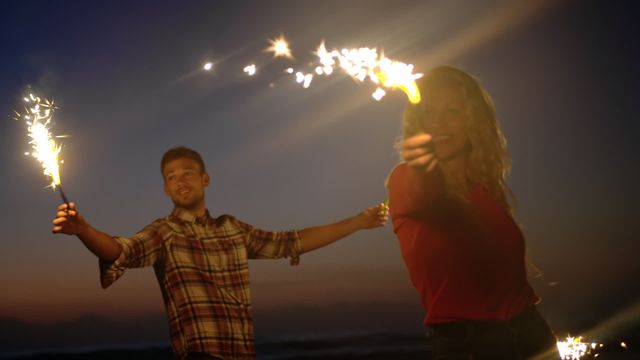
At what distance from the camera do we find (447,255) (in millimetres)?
2416

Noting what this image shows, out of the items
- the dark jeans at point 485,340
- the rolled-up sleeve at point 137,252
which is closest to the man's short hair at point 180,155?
the rolled-up sleeve at point 137,252

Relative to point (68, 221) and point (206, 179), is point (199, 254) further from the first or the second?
point (68, 221)

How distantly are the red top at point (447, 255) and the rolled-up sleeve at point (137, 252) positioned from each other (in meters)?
2.15

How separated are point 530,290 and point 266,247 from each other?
8.41 feet

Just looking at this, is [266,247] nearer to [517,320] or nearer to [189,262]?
[189,262]

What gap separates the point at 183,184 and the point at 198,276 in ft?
2.23

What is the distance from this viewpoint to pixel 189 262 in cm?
436

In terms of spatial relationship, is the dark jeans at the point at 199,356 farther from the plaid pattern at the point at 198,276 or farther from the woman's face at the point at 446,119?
the woman's face at the point at 446,119

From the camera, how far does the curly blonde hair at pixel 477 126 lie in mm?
2887

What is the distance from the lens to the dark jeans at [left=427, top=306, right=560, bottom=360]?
2322mm

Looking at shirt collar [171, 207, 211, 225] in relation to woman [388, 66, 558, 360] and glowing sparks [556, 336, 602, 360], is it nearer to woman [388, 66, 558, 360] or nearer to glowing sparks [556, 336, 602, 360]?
woman [388, 66, 558, 360]

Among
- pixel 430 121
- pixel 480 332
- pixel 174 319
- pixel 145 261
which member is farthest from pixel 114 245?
pixel 480 332

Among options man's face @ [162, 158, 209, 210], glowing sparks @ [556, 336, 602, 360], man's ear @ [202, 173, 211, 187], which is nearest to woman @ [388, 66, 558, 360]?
man's face @ [162, 158, 209, 210]

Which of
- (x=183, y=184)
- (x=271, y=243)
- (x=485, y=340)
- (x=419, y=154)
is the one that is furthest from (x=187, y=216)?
(x=485, y=340)
